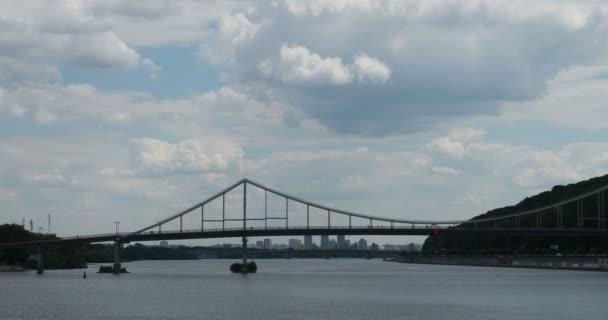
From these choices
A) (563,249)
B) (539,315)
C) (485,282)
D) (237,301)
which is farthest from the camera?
(563,249)

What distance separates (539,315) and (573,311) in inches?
154

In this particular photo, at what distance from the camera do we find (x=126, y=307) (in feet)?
232

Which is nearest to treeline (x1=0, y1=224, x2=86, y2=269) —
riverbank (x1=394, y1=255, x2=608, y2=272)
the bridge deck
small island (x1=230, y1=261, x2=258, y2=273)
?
the bridge deck

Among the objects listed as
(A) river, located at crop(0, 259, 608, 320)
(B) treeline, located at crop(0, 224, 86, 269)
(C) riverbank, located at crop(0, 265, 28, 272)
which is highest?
(B) treeline, located at crop(0, 224, 86, 269)

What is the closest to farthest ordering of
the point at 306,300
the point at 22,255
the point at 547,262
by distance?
the point at 306,300 → the point at 22,255 → the point at 547,262

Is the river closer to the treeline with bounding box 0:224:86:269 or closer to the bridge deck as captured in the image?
the bridge deck

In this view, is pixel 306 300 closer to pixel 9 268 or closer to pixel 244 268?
pixel 244 268

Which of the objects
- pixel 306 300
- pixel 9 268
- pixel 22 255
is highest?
pixel 22 255

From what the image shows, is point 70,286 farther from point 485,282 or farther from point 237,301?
point 485,282

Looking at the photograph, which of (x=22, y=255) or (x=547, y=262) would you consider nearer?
(x=22, y=255)

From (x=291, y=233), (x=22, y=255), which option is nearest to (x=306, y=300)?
(x=291, y=233)

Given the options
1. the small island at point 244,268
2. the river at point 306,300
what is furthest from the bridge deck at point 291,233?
the river at point 306,300

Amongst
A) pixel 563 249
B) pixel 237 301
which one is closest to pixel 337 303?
pixel 237 301

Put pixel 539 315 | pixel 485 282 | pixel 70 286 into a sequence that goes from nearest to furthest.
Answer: pixel 539 315, pixel 70 286, pixel 485 282
